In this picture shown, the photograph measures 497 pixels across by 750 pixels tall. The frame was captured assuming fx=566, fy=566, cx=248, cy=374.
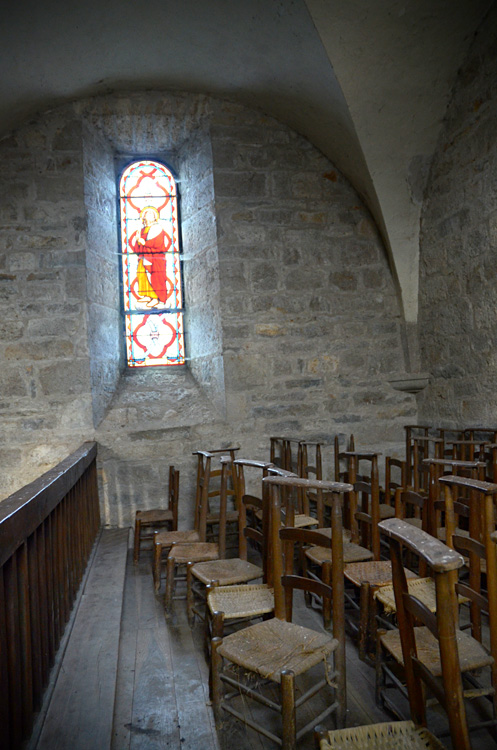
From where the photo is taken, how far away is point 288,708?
157cm

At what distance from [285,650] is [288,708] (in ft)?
0.59

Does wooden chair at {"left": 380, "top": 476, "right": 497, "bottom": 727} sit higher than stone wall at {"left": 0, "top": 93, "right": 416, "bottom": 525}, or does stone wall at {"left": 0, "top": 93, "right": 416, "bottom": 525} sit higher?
stone wall at {"left": 0, "top": 93, "right": 416, "bottom": 525}

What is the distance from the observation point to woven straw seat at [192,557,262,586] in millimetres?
2391

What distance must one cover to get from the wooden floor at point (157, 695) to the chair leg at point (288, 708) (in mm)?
247

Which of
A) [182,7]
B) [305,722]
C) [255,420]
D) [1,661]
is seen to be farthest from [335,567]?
[182,7]

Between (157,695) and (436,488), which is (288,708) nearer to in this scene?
(157,695)

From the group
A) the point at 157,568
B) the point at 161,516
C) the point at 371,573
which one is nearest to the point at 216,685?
the point at 371,573

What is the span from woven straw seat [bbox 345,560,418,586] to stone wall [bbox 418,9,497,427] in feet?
6.28

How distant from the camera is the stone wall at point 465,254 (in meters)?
3.81

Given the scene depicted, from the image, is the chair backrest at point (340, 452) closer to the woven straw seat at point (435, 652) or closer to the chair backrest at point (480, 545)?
the chair backrest at point (480, 545)

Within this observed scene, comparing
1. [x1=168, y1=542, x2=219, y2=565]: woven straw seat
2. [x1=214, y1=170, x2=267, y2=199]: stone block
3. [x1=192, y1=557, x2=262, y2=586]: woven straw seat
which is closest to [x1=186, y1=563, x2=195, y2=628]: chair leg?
[x1=168, y1=542, x2=219, y2=565]: woven straw seat

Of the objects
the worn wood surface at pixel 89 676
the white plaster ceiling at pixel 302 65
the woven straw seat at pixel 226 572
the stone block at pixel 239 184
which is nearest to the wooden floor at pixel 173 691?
the worn wood surface at pixel 89 676

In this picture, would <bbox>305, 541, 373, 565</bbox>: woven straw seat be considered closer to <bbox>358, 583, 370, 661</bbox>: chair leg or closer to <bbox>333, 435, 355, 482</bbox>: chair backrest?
<bbox>358, 583, 370, 661</bbox>: chair leg

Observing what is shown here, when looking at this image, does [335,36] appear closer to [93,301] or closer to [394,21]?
[394,21]
